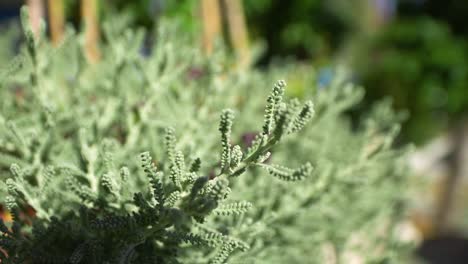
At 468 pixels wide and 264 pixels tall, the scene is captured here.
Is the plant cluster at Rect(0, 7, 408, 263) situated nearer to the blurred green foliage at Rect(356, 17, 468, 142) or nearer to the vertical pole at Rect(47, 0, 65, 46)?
the vertical pole at Rect(47, 0, 65, 46)

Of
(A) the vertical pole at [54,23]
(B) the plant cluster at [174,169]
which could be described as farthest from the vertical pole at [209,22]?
(A) the vertical pole at [54,23]

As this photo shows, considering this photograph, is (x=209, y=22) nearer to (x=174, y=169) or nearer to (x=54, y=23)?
(x=54, y=23)

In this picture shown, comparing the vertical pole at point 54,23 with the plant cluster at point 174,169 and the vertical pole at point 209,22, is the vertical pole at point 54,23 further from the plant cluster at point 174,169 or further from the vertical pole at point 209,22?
the vertical pole at point 209,22

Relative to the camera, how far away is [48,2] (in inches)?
43.4

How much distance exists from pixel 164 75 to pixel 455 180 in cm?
523

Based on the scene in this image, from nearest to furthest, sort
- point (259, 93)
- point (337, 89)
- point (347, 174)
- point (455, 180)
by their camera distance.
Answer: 1. point (347, 174)
2. point (337, 89)
3. point (259, 93)
4. point (455, 180)

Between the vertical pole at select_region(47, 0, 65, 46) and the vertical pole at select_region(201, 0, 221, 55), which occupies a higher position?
the vertical pole at select_region(201, 0, 221, 55)

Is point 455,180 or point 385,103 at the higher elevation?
point 455,180

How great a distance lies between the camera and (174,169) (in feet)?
1.24

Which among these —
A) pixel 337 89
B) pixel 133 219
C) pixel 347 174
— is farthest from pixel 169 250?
pixel 337 89

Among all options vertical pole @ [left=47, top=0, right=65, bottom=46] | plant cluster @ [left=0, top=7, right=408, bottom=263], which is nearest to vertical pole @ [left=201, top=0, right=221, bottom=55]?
plant cluster @ [left=0, top=7, right=408, bottom=263]

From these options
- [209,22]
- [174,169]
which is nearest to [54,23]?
[209,22]

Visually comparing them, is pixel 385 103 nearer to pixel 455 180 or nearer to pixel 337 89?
pixel 337 89

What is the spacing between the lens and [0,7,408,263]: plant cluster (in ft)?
1.27
